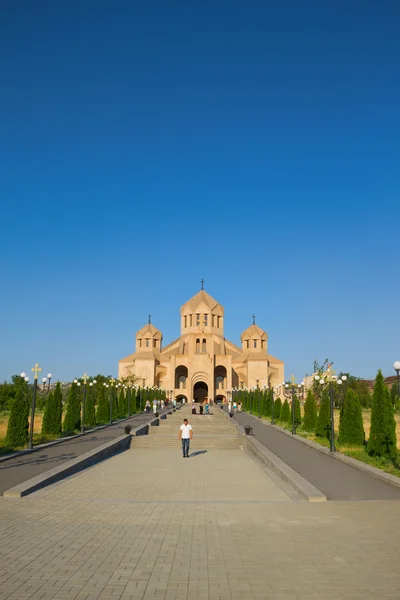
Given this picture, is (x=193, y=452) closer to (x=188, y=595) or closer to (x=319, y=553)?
(x=319, y=553)

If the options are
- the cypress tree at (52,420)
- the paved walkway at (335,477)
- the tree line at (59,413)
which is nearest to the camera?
the paved walkway at (335,477)

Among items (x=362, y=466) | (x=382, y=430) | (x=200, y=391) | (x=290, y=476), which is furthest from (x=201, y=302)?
(x=290, y=476)

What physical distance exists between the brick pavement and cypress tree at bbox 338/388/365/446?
7.05 meters

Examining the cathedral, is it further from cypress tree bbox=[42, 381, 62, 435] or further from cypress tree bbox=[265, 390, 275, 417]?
cypress tree bbox=[42, 381, 62, 435]

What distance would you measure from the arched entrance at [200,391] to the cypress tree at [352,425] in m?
49.6

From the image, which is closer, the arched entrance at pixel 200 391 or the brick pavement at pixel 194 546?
the brick pavement at pixel 194 546

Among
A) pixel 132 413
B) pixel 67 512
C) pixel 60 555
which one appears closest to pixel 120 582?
pixel 60 555

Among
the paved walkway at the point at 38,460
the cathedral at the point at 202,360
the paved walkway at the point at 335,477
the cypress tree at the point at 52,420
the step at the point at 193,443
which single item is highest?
the cathedral at the point at 202,360

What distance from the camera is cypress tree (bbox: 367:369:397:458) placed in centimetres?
1260

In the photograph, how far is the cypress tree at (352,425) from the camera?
15352 mm

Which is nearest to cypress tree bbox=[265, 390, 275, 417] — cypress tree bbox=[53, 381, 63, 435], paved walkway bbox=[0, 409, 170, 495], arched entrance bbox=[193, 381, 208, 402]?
cypress tree bbox=[53, 381, 63, 435]

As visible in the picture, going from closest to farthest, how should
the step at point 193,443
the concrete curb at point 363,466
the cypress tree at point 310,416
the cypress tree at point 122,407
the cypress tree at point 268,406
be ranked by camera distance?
1. the concrete curb at point 363,466
2. the step at point 193,443
3. the cypress tree at point 310,416
4. the cypress tree at point 122,407
5. the cypress tree at point 268,406

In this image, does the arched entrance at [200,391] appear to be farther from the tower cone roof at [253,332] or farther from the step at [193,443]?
the step at [193,443]

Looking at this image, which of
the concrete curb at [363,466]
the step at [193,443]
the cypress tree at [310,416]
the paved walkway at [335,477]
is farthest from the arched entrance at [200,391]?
the paved walkway at [335,477]
